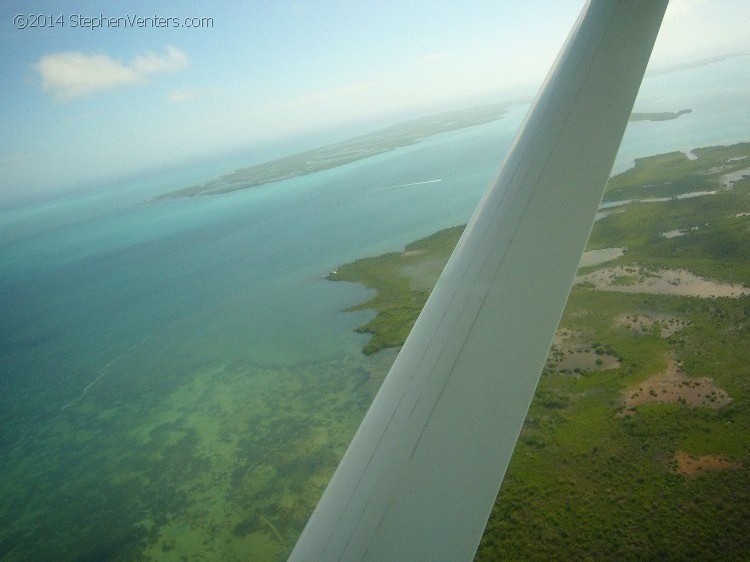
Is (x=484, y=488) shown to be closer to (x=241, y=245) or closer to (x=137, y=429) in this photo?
(x=137, y=429)

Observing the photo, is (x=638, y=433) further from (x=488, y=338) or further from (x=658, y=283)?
(x=488, y=338)

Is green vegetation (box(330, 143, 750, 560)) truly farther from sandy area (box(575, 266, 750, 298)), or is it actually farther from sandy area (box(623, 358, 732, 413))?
sandy area (box(575, 266, 750, 298))

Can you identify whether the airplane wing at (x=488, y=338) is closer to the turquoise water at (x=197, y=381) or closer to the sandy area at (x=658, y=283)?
the turquoise water at (x=197, y=381)

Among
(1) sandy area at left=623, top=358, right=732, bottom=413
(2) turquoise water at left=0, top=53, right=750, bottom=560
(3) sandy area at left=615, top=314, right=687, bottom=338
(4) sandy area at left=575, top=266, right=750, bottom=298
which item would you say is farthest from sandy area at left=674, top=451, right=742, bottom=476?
(4) sandy area at left=575, top=266, right=750, bottom=298

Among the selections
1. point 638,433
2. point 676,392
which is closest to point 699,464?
point 638,433

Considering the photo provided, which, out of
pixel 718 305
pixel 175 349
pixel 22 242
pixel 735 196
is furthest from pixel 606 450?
pixel 22 242

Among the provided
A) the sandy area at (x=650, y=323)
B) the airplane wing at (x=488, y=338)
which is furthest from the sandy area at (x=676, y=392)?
the airplane wing at (x=488, y=338)

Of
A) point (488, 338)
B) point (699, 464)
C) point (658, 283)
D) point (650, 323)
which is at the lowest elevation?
point (699, 464)
